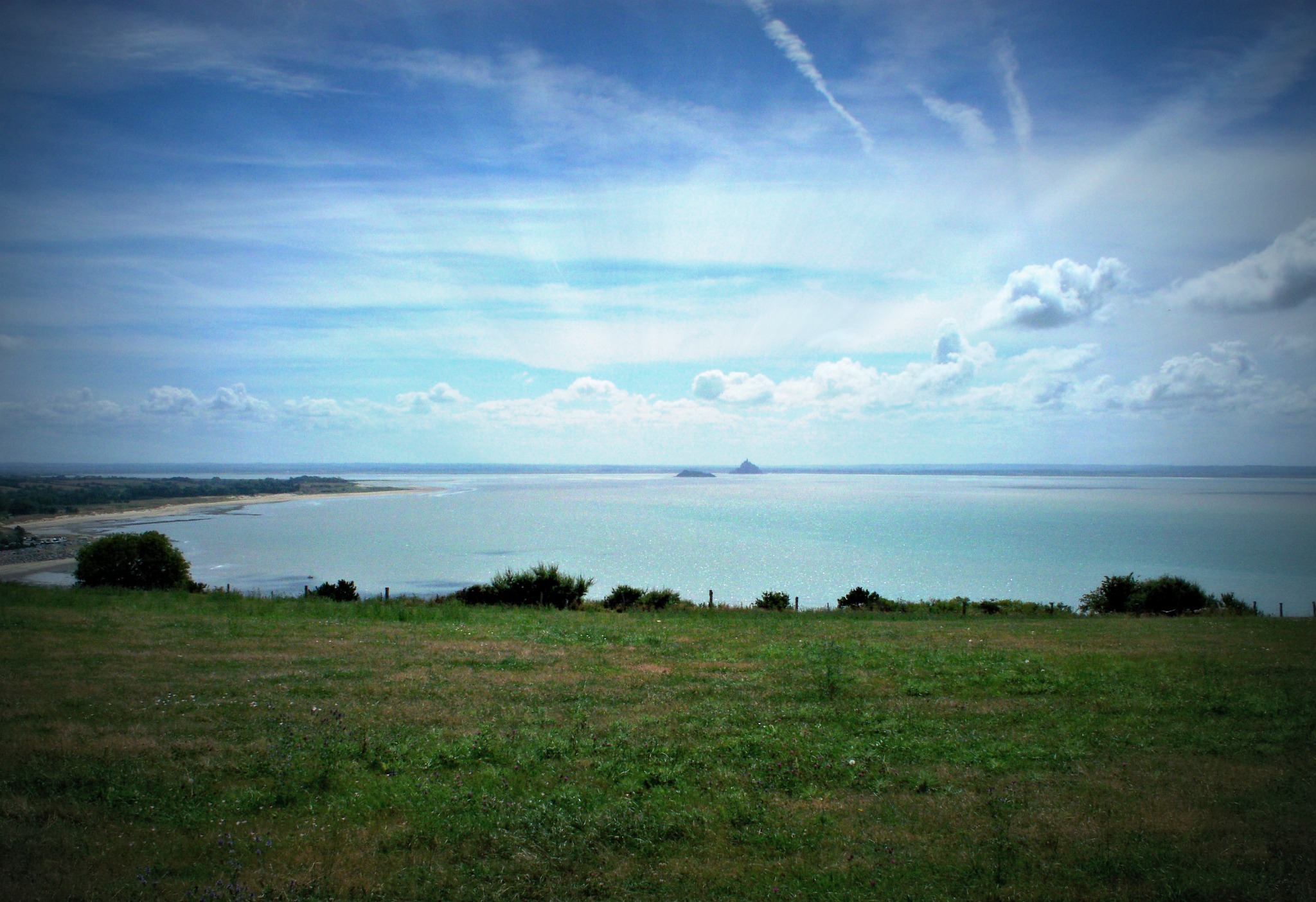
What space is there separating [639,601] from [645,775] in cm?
2193

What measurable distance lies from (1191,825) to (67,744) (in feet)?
40.0

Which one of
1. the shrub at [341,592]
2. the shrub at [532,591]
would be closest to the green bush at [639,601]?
the shrub at [532,591]

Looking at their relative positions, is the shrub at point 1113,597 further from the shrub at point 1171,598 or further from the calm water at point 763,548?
the calm water at point 763,548

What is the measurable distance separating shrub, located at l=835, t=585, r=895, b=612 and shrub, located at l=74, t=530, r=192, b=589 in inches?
1165

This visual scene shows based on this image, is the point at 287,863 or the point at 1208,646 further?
the point at 1208,646

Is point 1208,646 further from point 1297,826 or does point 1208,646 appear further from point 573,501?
point 573,501

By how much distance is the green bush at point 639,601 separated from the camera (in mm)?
29002

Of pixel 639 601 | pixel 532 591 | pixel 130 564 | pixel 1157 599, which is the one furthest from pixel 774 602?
pixel 130 564

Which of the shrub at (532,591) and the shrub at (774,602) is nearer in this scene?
the shrub at (532,591)

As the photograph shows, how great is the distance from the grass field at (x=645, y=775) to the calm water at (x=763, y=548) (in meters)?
35.5

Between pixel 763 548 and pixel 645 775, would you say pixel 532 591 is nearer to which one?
pixel 645 775

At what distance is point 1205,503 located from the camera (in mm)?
188625

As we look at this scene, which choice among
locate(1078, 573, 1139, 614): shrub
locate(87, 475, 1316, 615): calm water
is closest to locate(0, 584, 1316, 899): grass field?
locate(1078, 573, 1139, 614): shrub

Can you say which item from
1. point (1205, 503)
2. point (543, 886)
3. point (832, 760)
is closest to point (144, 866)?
point (543, 886)
